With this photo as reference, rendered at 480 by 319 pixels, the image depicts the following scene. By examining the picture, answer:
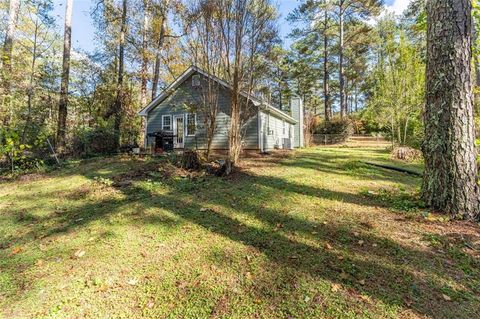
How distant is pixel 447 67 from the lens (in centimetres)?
351

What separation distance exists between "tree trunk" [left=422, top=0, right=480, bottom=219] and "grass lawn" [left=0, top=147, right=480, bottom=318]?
378mm

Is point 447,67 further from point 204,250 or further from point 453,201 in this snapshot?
point 204,250

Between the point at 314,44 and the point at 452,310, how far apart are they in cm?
2689

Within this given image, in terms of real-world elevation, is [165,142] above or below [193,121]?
below

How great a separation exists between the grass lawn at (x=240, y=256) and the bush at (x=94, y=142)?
771cm

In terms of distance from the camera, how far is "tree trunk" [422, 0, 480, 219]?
11.3ft

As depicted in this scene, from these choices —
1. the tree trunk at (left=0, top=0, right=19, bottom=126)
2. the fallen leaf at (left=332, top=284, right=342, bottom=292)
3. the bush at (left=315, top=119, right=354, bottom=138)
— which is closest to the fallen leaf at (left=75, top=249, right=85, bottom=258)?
the fallen leaf at (left=332, top=284, right=342, bottom=292)

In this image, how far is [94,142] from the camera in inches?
492

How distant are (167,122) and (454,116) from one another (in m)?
13.3

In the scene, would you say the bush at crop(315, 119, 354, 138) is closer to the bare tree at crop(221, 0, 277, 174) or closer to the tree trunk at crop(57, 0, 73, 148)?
the bare tree at crop(221, 0, 277, 174)

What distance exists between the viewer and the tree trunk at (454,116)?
11.3 feet

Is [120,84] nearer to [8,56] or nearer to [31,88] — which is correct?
[31,88]

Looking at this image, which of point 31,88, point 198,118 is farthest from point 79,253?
point 198,118

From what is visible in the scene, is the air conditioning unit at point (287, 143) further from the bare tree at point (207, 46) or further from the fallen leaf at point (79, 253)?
the fallen leaf at point (79, 253)
